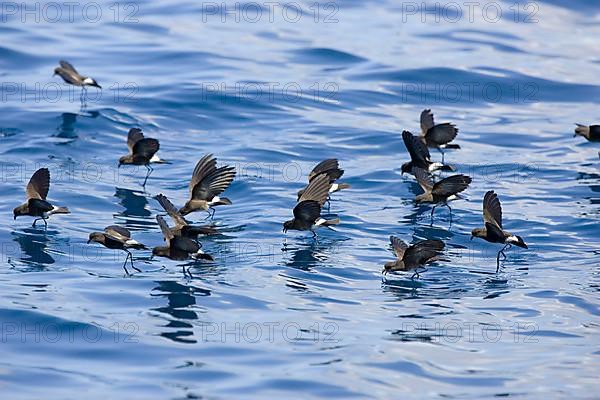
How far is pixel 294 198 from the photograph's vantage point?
1569cm

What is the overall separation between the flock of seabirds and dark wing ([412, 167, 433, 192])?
0.5 inches

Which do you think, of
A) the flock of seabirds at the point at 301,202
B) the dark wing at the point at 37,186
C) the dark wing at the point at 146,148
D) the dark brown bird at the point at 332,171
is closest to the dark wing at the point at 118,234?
the flock of seabirds at the point at 301,202

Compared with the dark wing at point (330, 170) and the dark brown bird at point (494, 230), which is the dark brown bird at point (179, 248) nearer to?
the dark wing at point (330, 170)

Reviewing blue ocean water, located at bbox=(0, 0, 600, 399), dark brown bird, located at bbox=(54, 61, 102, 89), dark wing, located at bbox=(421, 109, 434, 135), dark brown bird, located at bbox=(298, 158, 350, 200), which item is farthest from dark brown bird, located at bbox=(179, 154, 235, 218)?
dark brown bird, located at bbox=(54, 61, 102, 89)

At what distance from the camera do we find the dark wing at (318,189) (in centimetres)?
1358

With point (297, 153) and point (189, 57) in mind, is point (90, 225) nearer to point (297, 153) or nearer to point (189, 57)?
point (297, 153)

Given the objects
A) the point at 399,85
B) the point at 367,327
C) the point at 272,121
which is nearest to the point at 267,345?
the point at 367,327

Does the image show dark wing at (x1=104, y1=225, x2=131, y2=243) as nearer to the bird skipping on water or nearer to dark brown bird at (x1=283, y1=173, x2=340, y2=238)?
dark brown bird at (x1=283, y1=173, x2=340, y2=238)

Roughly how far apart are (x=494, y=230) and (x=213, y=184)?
369cm

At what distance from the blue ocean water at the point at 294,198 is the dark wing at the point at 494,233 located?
40cm

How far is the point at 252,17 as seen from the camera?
2697 centimetres

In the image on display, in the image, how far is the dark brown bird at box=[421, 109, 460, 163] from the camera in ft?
53.9

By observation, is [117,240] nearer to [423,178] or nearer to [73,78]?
[423,178]

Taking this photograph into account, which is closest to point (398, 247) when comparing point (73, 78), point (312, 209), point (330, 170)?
point (312, 209)
